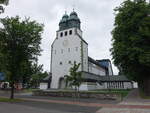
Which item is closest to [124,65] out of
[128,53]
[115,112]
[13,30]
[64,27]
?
[128,53]

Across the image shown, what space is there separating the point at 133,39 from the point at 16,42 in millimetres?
17952

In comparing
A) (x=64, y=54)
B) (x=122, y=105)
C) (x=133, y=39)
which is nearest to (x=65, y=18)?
(x=64, y=54)

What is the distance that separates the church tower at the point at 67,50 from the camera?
50875 millimetres

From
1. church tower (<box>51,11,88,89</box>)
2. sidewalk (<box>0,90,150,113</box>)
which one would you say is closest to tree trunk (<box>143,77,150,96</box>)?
sidewalk (<box>0,90,150,113</box>)

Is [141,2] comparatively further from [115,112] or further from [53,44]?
[53,44]

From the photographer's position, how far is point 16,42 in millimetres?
25594

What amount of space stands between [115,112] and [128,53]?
12.7 metres

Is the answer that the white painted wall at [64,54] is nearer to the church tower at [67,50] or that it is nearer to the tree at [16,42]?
the church tower at [67,50]

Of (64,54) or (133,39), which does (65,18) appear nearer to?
(64,54)

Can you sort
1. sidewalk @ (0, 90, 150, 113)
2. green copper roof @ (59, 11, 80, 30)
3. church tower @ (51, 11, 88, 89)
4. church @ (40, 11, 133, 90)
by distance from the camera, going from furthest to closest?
green copper roof @ (59, 11, 80, 30), church @ (40, 11, 133, 90), church tower @ (51, 11, 88, 89), sidewalk @ (0, 90, 150, 113)

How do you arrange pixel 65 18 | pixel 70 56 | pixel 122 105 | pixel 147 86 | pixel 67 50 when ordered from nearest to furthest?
pixel 122 105 < pixel 147 86 < pixel 70 56 < pixel 67 50 < pixel 65 18

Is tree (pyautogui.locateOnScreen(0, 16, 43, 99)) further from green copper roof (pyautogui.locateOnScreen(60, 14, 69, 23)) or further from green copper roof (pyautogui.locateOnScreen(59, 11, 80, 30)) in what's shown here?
green copper roof (pyautogui.locateOnScreen(60, 14, 69, 23))

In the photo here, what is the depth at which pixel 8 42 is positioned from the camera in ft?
83.1

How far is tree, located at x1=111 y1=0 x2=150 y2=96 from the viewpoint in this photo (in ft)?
75.4
